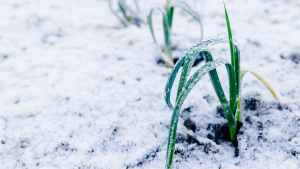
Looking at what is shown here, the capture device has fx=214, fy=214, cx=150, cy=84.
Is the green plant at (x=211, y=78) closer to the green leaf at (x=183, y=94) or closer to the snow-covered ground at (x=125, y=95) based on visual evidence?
the green leaf at (x=183, y=94)

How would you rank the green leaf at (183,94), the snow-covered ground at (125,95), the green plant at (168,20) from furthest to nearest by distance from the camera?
the green plant at (168,20) < the snow-covered ground at (125,95) < the green leaf at (183,94)

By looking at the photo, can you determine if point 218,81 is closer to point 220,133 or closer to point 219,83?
point 219,83

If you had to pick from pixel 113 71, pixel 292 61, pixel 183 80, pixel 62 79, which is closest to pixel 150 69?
pixel 113 71

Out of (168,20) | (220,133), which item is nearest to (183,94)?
(220,133)

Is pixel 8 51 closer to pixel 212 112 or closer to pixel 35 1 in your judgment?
pixel 35 1

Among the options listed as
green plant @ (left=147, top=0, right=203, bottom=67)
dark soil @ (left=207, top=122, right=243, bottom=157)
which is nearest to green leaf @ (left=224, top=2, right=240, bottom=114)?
dark soil @ (left=207, top=122, right=243, bottom=157)

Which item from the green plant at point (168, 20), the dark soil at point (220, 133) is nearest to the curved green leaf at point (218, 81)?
the dark soil at point (220, 133)
